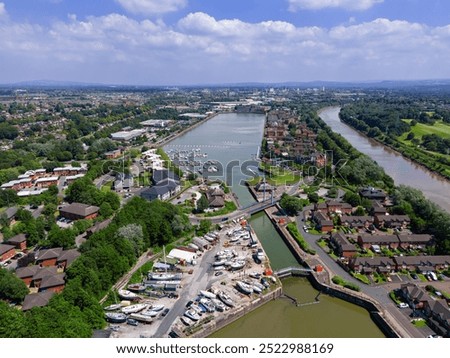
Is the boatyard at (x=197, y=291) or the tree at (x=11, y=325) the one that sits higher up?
the tree at (x=11, y=325)

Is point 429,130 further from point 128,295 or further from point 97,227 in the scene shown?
point 128,295

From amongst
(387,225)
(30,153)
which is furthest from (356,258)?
(30,153)

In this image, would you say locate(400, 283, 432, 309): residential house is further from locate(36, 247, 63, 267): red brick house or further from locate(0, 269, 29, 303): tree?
locate(36, 247, 63, 267): red brick house

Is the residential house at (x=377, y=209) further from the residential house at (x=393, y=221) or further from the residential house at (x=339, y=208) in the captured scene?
the residential house at (x=339, y=208)

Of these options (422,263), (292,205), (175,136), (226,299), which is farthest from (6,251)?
(175,136)

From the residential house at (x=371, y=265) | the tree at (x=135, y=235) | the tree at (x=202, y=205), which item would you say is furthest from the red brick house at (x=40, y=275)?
the residential house at (x=371, y=265)
